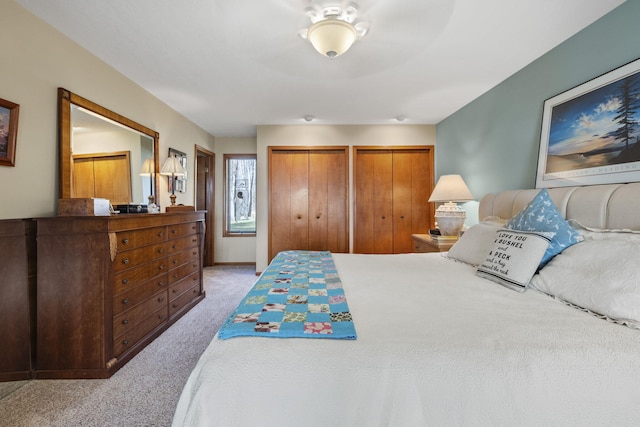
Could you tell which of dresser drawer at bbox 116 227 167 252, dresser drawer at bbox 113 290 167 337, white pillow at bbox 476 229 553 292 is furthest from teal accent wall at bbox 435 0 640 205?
dresser drawer at bbox 113 290 167 337

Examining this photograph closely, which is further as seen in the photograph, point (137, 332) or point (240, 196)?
point (240, 196)

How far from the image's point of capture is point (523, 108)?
8.04 feet

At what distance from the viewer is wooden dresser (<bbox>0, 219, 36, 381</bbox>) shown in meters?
1.66

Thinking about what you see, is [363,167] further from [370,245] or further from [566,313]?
[566,313]

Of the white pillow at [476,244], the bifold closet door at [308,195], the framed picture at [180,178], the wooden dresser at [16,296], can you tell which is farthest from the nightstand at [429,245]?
the wooden dresser at [16,296]

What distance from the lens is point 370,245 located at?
4.26 m

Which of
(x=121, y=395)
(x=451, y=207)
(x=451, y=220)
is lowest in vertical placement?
(x=121, y=395)

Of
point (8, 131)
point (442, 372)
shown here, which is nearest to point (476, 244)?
point (442, 372)

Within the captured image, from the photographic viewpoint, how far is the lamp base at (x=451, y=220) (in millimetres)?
2979

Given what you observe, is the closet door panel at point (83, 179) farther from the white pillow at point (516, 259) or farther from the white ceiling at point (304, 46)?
the white pillow at point (516, 259)

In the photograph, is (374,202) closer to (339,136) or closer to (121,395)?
(339,136)

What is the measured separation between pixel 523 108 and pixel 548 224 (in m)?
1.48

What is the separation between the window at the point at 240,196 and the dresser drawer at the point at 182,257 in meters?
1.91

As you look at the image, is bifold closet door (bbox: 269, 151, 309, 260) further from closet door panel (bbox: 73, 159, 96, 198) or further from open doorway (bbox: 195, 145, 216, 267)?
closet door panel (bbox: 73, 159, 96, 198)
